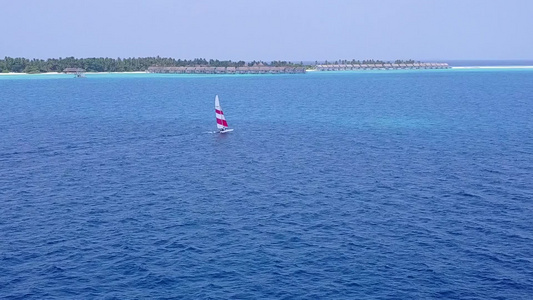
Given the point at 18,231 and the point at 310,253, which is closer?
the point at 310,253

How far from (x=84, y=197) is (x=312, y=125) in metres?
71.1

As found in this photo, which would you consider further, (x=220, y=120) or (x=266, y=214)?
(x=220, y=120)

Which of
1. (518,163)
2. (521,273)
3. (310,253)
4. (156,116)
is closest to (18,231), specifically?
(310,253)

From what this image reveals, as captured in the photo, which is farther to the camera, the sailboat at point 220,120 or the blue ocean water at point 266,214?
the sailboat at point 220,120

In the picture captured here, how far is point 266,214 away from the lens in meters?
63.2

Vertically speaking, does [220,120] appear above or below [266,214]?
above

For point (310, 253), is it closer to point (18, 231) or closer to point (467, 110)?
point (18, 231)

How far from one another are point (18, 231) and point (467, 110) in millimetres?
133376

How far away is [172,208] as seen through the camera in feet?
214

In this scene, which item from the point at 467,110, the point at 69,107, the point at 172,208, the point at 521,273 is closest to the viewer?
the point at 521,273

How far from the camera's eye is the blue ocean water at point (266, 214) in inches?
1838

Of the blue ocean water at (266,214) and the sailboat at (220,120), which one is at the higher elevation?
the sailboat at (220,120)

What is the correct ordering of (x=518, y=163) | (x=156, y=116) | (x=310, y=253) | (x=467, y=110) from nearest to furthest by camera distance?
1. (x=310, y=253)
2. (x=518, y=163)
3. (x=156, y=116)
4. (x=467, y=110)

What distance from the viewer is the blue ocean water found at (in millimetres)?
46688
